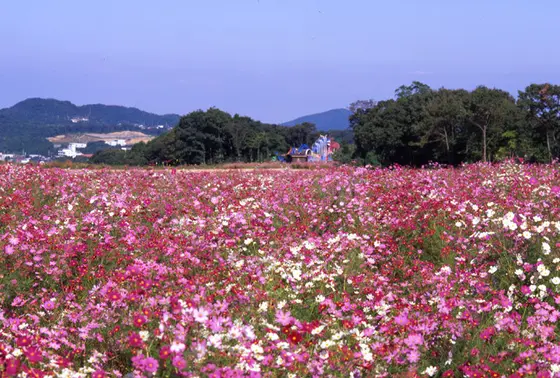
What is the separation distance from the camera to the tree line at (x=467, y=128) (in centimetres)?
5078

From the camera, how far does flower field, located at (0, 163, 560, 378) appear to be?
11.4ft

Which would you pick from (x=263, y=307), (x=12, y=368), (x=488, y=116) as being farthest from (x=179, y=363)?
(x=488, y=116)

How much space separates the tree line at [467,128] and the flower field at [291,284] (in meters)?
39.6

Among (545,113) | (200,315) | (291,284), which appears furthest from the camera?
(545,113)

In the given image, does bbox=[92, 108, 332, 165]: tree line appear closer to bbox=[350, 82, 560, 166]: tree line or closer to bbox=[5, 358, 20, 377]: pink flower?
bbox=[350, 82, 560, 166]: tree line

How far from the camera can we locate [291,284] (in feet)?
17.4

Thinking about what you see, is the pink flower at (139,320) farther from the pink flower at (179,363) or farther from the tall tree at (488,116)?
the tall tree at (488,116)

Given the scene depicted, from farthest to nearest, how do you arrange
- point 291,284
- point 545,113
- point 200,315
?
point 545,113 < point 291,284 < point 200,315

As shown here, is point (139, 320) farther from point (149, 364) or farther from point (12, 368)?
point (12, 368)

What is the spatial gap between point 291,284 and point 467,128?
52.2 m

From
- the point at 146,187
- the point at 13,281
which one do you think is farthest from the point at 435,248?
the point at 146,187

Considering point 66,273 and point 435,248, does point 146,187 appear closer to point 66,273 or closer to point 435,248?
point 66,273

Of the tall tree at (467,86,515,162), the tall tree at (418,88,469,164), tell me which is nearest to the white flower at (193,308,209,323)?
the tall tree at (467,86,515,162)

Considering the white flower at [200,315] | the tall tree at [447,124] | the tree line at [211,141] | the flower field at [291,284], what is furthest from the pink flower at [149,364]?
the tree line at [211,141]
